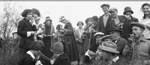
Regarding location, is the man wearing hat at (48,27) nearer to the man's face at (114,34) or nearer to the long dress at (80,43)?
the long dress at (80,43)

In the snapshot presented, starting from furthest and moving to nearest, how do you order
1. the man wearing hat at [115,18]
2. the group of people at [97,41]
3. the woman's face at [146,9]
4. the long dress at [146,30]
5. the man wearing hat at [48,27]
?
the man wearing hat at [48,27] → the man wearing hat at [115,18] → the woman's face at [146,9] → the long dress at [146,30] → the group of people at [97,41]

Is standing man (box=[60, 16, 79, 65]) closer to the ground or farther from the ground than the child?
closer to the ground

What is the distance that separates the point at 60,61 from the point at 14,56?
215cm

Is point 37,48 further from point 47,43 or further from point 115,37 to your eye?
point 47,43

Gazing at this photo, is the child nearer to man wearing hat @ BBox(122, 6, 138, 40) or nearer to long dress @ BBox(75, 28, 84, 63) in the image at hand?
man wearing hat @ BBox(122, 6, 138, 40)

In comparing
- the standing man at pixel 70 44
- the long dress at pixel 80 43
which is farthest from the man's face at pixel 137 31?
the long dress at pixel 80 43

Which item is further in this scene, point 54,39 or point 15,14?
point 15,14

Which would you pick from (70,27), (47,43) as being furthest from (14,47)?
(70,27)

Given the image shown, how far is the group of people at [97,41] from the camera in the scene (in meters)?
5.57

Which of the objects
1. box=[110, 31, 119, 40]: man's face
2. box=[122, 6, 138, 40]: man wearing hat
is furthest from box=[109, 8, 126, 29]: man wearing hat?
box=[110, 31, 119, 40]: man's face

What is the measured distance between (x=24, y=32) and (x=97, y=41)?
7.07 ft

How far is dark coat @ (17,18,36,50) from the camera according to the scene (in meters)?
7.38

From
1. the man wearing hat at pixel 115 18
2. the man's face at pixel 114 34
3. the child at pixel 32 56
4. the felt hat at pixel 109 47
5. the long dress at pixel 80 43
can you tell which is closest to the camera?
the felt hat at pixel 109 47

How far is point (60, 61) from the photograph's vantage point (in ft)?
24.1
